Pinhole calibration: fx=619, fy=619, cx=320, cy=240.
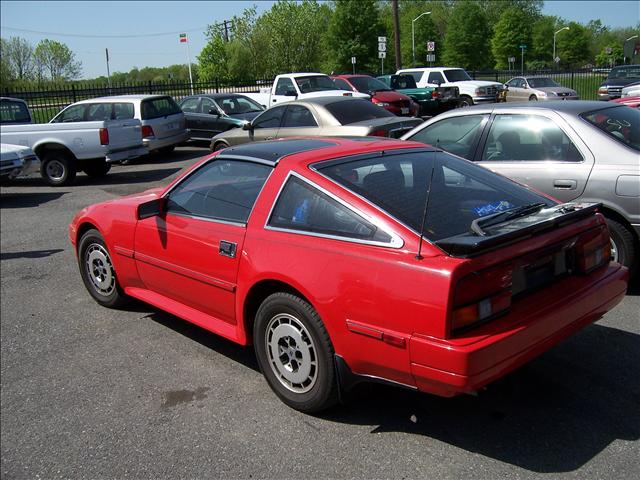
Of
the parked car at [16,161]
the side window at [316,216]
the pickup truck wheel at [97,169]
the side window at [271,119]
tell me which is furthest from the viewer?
the pickup truck wheel at [97,169]

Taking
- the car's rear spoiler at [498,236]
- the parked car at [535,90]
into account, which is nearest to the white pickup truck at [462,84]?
the parked car at [535,90]

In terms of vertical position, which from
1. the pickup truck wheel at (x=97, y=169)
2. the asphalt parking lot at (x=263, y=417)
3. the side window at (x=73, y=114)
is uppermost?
the side window at (x=73, y=114)

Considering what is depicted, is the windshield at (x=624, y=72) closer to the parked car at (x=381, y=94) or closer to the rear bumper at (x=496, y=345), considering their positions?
the parked car at (x=381, y=94)

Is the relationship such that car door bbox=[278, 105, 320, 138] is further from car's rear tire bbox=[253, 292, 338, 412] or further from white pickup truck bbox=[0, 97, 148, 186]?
car's rear tire bbox=[253, 292, 338, 412]

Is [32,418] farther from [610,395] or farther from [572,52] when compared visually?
[572,52]

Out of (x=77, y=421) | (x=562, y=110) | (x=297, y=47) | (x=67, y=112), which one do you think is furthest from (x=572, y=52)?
(x=77, y=421)

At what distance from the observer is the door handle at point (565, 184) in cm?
535

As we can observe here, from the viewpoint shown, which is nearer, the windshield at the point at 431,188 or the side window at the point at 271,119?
the windshield at the point at 431,188

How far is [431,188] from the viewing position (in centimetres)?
377

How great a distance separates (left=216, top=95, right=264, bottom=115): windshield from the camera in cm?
1792

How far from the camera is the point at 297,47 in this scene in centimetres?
5119

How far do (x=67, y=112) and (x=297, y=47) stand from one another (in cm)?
3845

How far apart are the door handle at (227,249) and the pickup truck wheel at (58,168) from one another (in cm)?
1079

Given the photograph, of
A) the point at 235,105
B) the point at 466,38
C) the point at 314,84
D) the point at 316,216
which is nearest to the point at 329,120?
the point at 316,216
